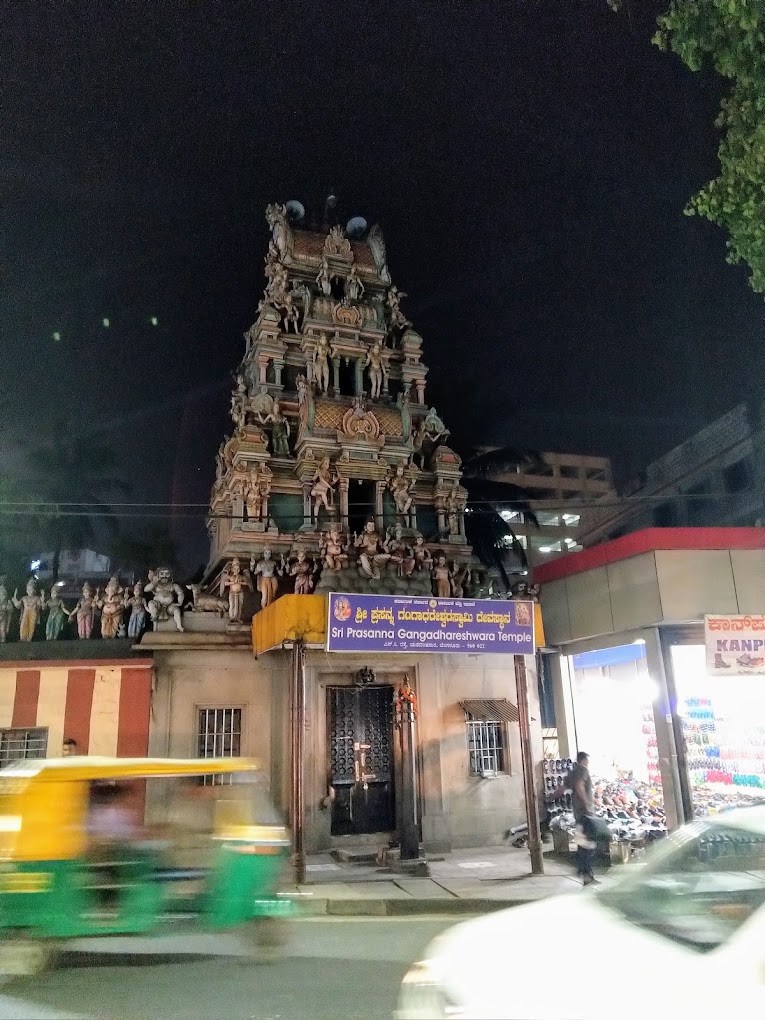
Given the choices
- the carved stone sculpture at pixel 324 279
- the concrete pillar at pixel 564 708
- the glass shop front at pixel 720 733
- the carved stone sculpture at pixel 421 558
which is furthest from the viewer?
the carved stone sculpture at pixel 324 279

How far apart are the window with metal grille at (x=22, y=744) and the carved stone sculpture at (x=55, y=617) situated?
3127 millimetres

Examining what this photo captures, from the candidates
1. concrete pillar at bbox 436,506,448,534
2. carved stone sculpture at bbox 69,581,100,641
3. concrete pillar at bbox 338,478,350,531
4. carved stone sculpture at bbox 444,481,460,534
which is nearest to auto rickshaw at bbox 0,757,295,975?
carved stone sculpture at bbox 69,581,100,641

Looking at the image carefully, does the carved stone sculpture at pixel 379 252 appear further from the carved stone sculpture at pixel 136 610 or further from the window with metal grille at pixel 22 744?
the window with metal grille at pixel 22 744

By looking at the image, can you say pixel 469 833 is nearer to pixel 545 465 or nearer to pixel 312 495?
pixel 312 495

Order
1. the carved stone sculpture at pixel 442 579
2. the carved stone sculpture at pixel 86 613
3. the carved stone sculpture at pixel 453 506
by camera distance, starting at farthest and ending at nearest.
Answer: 1. the carved stone sculpture at pixel 453 506
2. the carved stone sculpture at pixel 442 579
3. the carved stone sculpture at pixel 86 613

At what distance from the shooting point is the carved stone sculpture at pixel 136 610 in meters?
16.2

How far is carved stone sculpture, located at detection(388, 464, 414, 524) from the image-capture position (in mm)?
19547

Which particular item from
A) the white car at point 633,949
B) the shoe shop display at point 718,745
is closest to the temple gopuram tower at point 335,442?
the shoe shop display at point 718,745

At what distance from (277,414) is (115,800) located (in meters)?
→ 14.2

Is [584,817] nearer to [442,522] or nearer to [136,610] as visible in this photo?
[442,522]

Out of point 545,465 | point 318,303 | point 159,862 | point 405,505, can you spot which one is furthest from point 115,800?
point 545,465

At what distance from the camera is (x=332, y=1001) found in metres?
5.88

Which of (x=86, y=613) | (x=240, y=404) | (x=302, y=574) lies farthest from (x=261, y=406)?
(x=86, y=613)

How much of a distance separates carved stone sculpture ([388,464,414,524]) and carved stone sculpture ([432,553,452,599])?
196 cm
